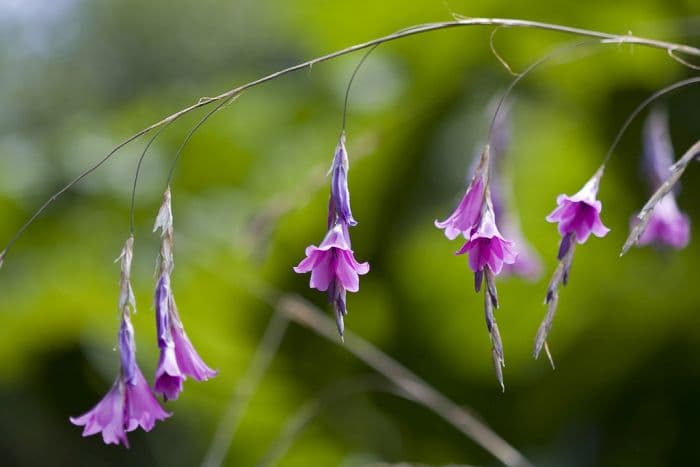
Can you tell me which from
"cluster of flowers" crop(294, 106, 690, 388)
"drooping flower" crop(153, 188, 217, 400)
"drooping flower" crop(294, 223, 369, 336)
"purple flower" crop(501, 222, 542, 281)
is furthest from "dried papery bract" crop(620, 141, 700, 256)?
"purple flower" crop(501, 222, 542, 281)

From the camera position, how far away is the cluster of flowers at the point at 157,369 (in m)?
0.78

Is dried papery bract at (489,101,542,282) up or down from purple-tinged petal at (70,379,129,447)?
up

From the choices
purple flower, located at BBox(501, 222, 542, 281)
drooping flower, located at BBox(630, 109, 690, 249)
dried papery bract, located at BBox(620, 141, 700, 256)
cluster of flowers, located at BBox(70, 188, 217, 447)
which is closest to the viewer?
dried papery bract, located at BBox(620, 141, 700, 256)

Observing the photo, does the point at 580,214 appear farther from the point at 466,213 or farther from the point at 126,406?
the point at 126,406

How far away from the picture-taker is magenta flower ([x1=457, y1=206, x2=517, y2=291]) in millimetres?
773

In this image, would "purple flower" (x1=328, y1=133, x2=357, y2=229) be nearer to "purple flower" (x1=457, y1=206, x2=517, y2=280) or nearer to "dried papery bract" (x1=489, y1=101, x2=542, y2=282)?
"purple flower" (x1=457, y1=206, x2=517, y2=280)

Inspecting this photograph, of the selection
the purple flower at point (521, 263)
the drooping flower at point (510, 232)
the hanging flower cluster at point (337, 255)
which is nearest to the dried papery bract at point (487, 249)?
the hanging flower cluster at point (337, 255)

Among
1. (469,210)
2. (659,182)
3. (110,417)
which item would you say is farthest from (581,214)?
(110,417)

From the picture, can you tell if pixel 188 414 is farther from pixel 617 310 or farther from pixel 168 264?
pixel 168 264

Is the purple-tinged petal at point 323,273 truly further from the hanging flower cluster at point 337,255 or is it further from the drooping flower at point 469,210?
the drooping flower at point 469,210

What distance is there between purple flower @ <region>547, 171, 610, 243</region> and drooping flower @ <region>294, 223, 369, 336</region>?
0.20 m

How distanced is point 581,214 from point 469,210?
0.12 meters

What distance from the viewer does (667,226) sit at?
1.26 metres

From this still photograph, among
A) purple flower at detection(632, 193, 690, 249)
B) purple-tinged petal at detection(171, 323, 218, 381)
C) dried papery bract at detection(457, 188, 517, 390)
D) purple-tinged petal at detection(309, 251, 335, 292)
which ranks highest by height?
purple flower at detection(632, 193, 690, 249)
